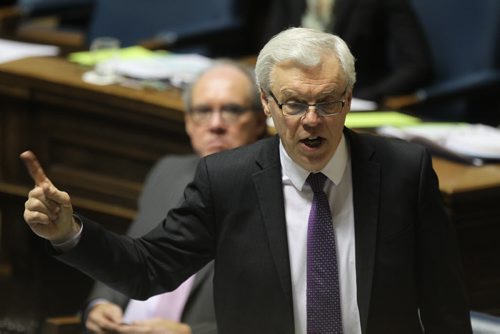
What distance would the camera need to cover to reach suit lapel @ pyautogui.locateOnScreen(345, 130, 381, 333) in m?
2.16

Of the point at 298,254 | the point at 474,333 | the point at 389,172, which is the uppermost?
the point at 389,172

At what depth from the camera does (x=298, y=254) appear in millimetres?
2201

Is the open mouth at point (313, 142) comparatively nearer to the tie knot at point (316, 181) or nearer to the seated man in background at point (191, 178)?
the tie knot at point (316, 181)

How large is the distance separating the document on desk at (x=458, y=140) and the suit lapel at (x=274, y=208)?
4.37ft

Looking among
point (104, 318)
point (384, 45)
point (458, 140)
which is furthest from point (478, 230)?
point (384, 45)

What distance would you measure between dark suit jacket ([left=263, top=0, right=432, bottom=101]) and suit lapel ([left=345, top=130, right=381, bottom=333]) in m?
2.51

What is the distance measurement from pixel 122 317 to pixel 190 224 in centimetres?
104

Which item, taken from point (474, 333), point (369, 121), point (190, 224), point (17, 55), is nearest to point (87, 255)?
point (190, 224)

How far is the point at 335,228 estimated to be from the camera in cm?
221

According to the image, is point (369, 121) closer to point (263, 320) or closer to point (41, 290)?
point (41, 290)

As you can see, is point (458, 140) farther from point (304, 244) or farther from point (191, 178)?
point (304, 244)

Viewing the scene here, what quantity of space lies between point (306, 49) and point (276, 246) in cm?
37

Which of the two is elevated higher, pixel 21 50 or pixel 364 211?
pixel 21 50

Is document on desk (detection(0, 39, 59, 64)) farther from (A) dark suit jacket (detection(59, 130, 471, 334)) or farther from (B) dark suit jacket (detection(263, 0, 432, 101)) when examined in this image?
(A) dark suit jacket (detection(59, 130, 471, 334))
